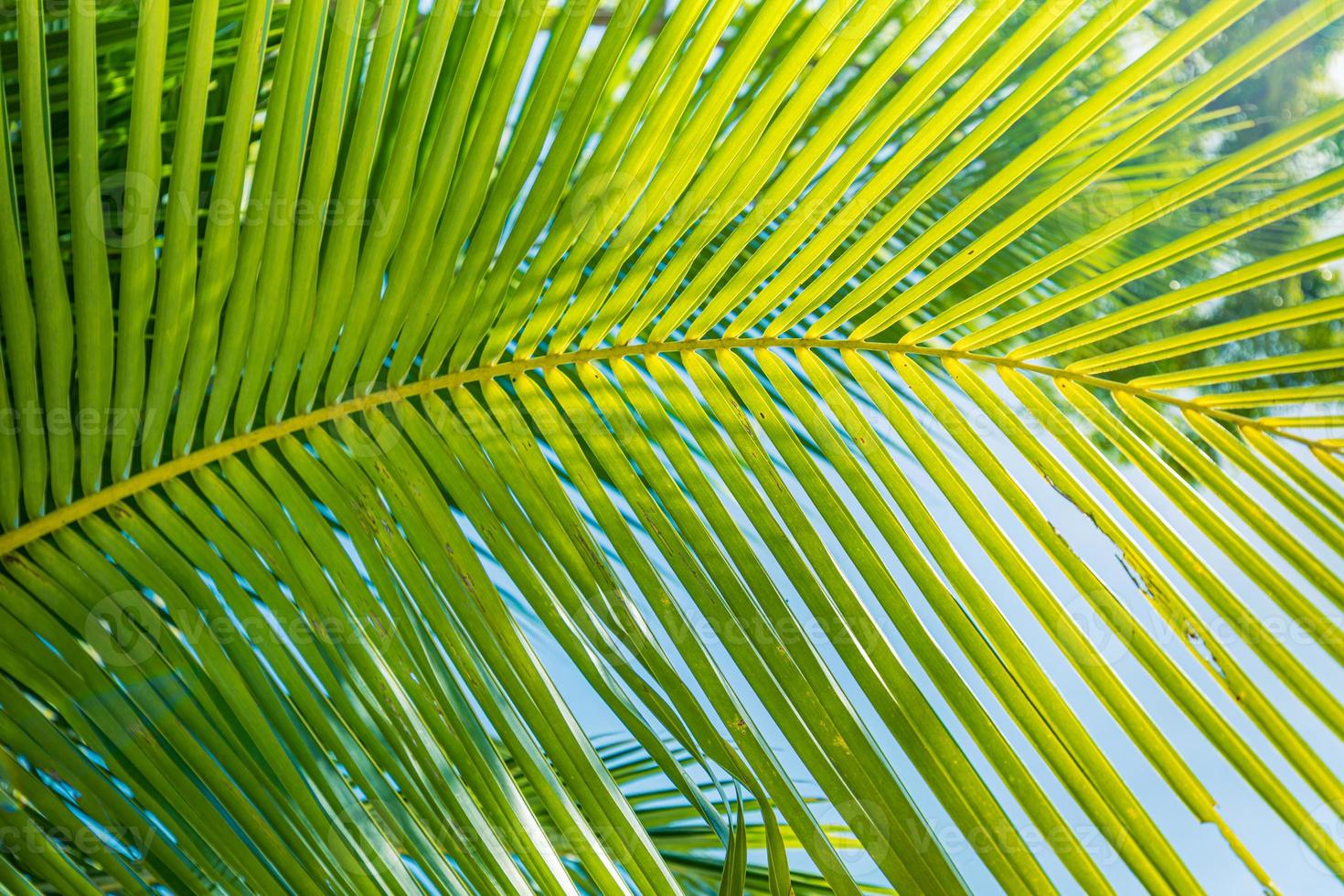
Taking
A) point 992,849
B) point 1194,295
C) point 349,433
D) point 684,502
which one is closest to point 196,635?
point 349,433

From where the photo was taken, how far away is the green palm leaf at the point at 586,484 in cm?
50

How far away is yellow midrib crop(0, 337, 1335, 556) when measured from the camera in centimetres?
60

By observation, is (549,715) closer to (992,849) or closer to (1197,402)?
(992,849)

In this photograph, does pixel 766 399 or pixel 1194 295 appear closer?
pixel 1194 295

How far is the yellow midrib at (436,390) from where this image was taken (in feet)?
1.95

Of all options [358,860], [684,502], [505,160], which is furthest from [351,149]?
[358,860]

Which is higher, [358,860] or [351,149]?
[351,149]

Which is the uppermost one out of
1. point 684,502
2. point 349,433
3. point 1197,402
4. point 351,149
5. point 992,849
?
point 351,149

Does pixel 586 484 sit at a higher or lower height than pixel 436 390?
lower

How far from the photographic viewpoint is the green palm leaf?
1.65 feet

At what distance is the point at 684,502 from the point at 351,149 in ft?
0.97

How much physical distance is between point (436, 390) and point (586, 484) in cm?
14

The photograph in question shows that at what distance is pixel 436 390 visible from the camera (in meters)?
0.67

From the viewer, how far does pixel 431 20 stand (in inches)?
21.1
